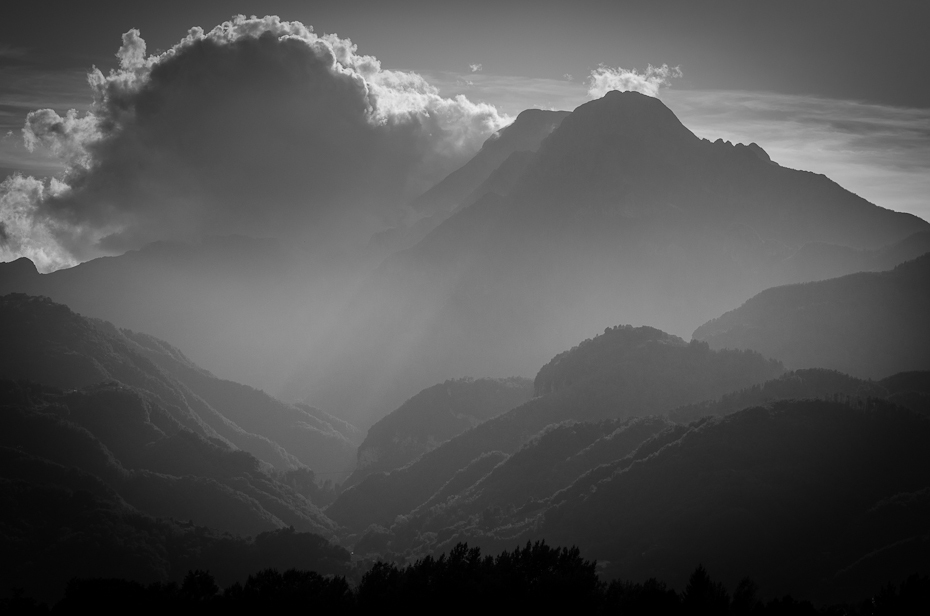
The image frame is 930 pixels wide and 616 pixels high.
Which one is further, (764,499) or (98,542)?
(764,499)

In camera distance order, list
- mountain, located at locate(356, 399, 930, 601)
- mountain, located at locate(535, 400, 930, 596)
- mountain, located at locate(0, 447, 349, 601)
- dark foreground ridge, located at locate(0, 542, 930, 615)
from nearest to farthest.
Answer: dark foreground ridge, located at locate(0, 542, 930, 615) → mountain, located at locate(356, 399, 930, 601) → mountain, located at locate(535, 400, 930, 596) → mountain, located at locate(0, 447, 349, 601)

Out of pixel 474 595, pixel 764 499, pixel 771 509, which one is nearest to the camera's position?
pixel 474 595

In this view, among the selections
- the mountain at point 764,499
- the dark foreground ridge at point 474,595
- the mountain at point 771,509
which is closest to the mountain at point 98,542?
the mountain at point 771,509

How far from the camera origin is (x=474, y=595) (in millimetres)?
115000

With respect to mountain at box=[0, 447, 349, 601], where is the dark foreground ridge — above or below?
above

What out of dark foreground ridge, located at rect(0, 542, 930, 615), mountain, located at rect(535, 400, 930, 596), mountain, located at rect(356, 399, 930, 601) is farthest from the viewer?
mountain, located at rect(535, 400, 930, 596)

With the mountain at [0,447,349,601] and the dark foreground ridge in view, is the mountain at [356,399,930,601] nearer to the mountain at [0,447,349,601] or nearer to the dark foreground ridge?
the mountain at [0,447,349,601]

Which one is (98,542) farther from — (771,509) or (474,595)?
(771,509)

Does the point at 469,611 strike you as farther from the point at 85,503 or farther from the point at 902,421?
the point at 902,421

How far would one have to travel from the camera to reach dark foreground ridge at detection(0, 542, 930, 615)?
4156 inches

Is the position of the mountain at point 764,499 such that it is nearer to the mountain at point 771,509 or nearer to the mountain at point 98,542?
the mountain at point 771,509

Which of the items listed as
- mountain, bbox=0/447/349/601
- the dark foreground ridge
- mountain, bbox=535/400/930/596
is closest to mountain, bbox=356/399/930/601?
mountain, bbox=535/400/930/596

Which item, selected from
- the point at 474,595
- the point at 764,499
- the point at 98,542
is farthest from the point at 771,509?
the point at 98,542

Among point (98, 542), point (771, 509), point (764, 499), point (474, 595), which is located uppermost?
point (474, 595)
